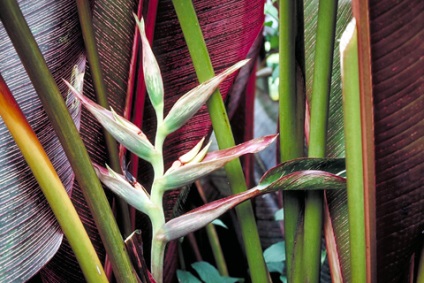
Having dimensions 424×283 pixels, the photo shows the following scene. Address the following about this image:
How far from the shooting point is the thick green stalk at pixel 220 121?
1.68ft

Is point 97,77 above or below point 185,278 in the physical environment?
above

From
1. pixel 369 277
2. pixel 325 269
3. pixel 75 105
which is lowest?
pixel 325 269

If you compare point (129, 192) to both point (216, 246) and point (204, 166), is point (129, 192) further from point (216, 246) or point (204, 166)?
point (216, 246)

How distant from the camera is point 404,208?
1.57 feet

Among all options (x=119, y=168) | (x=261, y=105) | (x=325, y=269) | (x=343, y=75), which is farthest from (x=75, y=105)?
(x=261, y=105)

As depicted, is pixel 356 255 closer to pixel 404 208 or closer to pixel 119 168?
pixel 404 208

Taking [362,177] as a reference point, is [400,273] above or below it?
below

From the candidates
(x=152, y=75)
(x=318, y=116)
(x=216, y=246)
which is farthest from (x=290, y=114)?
(x=216, y=246)

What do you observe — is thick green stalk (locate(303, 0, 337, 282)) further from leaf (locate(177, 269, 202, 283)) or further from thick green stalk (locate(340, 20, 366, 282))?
leaf (locate(177, 269, 202, 283))

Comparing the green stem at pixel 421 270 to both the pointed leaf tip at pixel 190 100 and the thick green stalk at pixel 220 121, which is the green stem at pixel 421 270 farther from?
the pointed leaf tip at pixel 190 100

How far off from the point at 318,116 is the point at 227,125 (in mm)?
88

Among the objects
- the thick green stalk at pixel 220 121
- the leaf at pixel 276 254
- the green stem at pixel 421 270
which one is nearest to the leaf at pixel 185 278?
the leaf at pixel 276 254

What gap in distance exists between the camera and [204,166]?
457mm

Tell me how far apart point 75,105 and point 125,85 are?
0.38 ft
